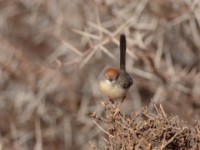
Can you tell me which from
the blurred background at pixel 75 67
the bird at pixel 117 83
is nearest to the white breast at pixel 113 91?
the bird at pixel 117 83

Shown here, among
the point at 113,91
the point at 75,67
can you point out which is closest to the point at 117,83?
the point at 113,91

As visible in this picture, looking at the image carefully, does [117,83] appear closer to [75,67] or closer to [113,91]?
[113,91]

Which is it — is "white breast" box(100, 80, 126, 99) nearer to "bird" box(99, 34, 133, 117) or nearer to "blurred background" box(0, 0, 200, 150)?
"bird" box(99, 34, 133, 117)

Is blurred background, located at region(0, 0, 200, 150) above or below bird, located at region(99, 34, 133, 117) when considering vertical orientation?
below

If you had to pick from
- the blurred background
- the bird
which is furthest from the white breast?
the blurred background

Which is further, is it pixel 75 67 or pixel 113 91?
pixel 75 67

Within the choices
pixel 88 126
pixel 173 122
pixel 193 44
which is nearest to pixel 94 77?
pixel 88 126

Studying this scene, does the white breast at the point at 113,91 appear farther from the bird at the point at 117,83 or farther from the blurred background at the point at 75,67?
the blurred background at the point at 75,67

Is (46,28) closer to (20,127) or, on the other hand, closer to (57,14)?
(57,14)
